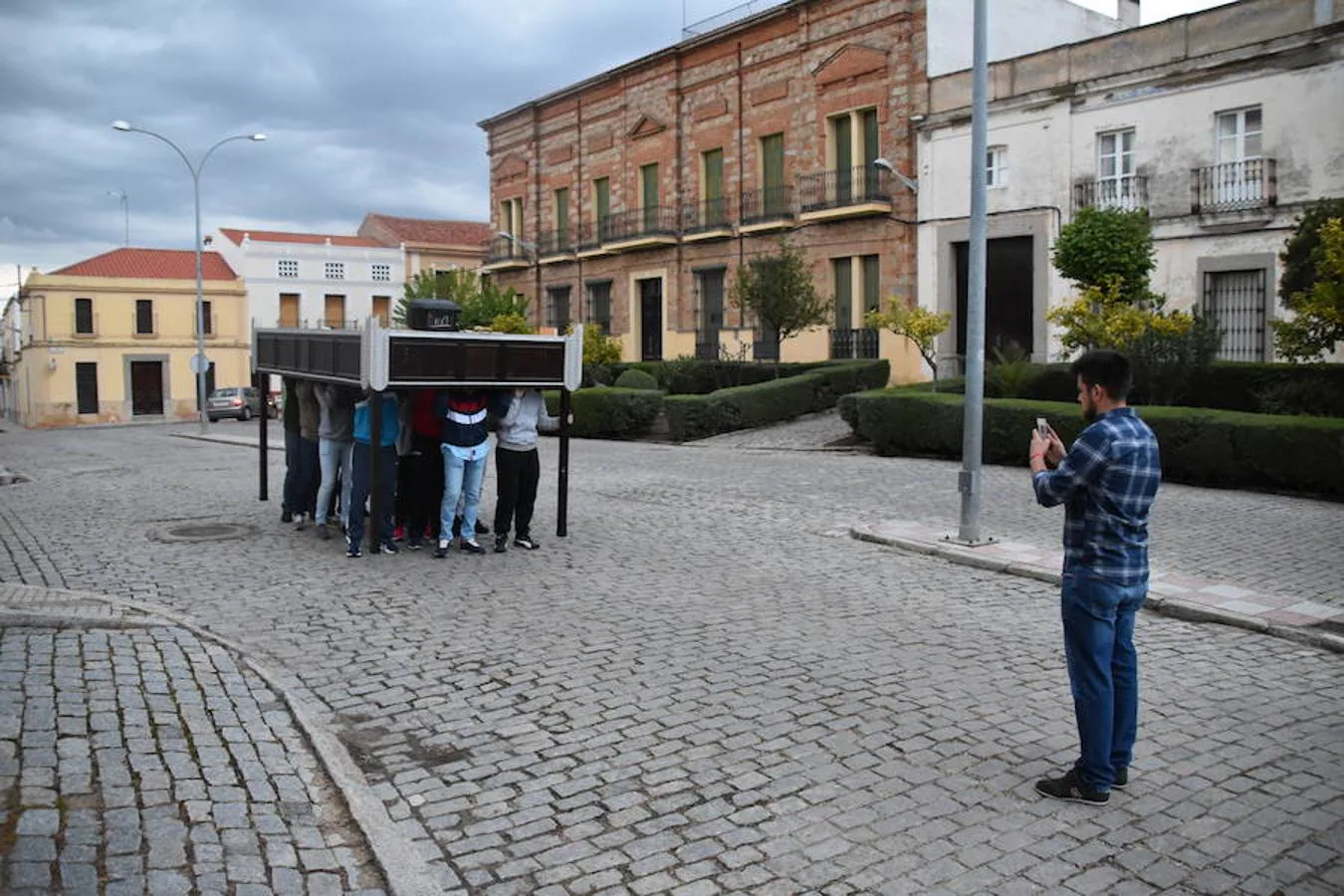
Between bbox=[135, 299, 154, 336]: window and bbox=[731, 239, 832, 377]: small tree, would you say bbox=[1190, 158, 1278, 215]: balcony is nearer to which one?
bbox=[731, 239, 832, 377]: small tree

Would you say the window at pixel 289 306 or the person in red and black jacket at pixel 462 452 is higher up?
the window at pixel 289 306

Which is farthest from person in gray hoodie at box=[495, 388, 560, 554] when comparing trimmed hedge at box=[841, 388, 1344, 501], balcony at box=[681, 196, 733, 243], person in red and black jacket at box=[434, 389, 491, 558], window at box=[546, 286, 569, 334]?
window at box=[546, 286, 569, 334]

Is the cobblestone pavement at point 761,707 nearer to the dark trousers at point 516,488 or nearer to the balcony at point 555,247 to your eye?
the dark trousers at point 516,488

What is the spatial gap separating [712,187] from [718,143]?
1341 mm

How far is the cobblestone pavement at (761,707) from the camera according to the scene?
3992 millimetres

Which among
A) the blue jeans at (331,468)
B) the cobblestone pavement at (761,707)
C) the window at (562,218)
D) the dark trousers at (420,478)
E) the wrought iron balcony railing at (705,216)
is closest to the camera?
the cobblestone pavement at (761,707)

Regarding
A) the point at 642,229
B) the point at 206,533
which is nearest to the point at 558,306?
the point at 642,229

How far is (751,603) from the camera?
7.87m

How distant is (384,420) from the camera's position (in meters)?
9.68

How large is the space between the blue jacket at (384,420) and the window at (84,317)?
49036 mm

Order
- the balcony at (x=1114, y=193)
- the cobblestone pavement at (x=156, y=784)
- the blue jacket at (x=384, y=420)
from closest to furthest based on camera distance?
the cobblestone pavement at (x=156, y=784) < the blue jacket at (x=384, y=420) < the balcony at (x=1114, y=193)

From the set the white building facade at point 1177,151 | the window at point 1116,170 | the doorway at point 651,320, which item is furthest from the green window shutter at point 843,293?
the doorway at point 651,320

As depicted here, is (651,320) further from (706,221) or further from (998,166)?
(998,166)

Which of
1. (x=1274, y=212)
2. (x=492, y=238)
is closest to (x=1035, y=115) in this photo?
(x=1274, y=212)
